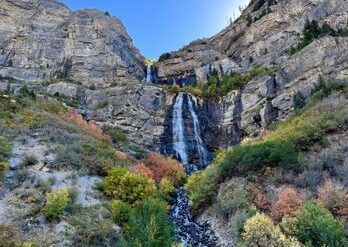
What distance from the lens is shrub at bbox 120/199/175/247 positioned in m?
13.1

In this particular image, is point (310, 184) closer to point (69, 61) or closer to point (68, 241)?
point (68, 241)

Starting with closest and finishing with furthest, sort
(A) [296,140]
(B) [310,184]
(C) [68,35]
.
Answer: (B) [310,184]
(A) [296,140]
(C) [68,35]

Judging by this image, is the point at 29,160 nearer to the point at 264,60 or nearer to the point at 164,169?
the point at 164,169

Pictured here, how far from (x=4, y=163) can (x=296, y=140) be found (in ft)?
56.1

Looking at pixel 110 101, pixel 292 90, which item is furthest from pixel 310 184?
pixel 110 101

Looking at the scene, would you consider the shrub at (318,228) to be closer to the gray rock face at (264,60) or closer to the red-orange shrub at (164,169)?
the red-orange shrub at (164,169)

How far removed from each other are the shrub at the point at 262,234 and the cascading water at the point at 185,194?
329 cm

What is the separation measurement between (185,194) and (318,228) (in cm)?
1341

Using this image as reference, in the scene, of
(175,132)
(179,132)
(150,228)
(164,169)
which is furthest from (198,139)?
(150,228)

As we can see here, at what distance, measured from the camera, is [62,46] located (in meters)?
60.1

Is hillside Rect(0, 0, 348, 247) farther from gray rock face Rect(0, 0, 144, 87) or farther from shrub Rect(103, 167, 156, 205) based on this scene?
gray rock face Rect(0, 0, 144, 87)

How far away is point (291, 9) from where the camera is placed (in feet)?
190

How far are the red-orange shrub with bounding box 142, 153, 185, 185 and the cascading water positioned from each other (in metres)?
1.50

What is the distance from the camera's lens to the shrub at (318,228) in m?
14.0
